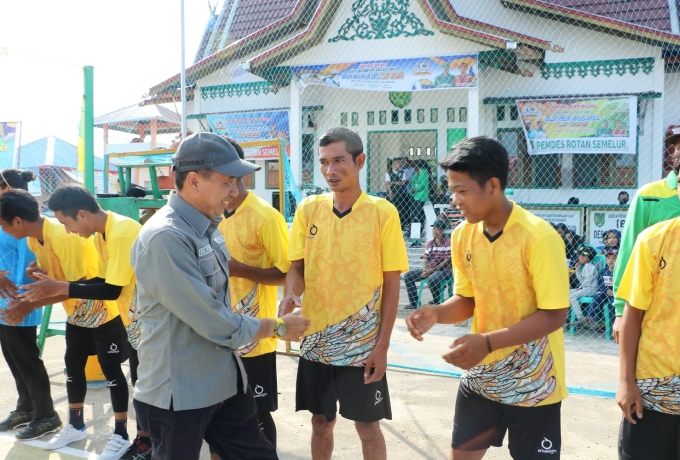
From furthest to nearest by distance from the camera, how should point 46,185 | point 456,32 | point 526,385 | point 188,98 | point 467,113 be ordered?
point 188,98 < point 467,113 < point 456,32 < point 46,185 < point 526,385

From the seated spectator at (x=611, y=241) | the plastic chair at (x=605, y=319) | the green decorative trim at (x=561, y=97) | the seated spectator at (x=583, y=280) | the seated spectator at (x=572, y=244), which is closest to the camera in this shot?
the plastic chair at (x=605, y=319)

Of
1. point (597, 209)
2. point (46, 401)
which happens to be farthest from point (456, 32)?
point (46, 401)

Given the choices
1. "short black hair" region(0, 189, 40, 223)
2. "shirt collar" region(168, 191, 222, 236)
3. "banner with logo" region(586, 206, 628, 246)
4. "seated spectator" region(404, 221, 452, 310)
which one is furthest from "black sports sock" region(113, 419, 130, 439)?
"banner with logo" region(586, 206, 628, 246)

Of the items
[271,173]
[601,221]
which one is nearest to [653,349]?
[601,221]

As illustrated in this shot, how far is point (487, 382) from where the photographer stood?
8.61 feet

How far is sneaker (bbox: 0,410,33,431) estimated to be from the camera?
14.8 ft

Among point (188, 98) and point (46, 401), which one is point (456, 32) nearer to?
point (188, 98)

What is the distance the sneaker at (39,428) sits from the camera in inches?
169

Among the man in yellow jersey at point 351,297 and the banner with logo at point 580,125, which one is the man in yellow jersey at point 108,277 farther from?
the banner with logo at point 580,125

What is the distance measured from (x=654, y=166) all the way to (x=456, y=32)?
4.39 meters

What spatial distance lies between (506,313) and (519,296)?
0.10m

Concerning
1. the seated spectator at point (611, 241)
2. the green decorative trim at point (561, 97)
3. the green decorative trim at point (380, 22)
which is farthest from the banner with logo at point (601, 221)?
the green decorative trim at point (380, 22)

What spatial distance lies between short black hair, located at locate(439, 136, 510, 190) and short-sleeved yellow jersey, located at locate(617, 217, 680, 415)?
0.62 metres

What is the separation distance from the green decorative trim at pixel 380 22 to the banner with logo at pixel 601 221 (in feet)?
14.7
